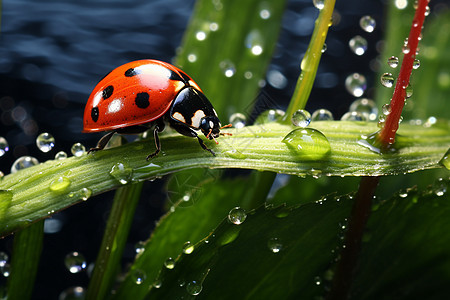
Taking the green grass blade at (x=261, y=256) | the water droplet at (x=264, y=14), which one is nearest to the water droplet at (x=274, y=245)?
the green grass blade at (x=261, y=256)

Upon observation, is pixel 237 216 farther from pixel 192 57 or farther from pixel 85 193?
pixel 192 57

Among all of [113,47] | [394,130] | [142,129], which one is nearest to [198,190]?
[142,129]

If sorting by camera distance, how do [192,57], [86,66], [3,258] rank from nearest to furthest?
1. [3,258]
2. [192,57]
3. [86,66]

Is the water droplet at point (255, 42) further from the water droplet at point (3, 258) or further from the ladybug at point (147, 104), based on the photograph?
the water droplet at point (3, 258)

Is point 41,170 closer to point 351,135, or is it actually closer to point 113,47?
point 351,135

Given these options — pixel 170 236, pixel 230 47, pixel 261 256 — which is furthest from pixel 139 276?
pixel 230 47

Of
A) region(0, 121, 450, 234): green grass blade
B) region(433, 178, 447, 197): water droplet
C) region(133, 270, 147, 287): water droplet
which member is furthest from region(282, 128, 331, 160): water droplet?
region(133, 270, 147, 287): water droplet

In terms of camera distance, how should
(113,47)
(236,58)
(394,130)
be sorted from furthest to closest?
(113,47) < (236,58) < (394,130)

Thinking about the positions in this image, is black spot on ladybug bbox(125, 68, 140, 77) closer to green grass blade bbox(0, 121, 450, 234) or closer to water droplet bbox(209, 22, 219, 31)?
green grass blade bbox(0, 121, 450, 234)
